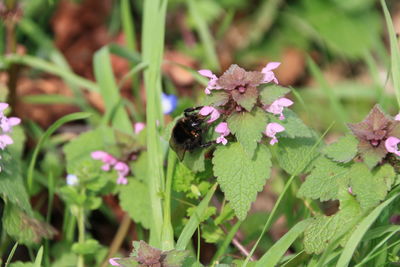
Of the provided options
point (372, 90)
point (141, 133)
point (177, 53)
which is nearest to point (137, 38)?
point (177, 53)

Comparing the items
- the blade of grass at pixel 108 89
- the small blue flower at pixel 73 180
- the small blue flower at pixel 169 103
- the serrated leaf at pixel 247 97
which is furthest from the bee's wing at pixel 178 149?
the small blue flower at pixel 169 103

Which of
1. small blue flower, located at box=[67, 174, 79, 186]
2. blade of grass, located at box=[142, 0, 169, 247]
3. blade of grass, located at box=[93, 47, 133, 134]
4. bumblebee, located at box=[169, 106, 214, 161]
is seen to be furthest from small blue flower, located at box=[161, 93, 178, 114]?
bumblebee, located at box=[169, 106, 214, 161]

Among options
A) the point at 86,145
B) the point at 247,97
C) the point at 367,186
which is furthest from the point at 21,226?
the point at 367,186

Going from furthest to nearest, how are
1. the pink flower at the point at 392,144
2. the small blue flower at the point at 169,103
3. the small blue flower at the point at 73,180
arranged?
the small blue flower at the point at 169,103 < the small blue flower at the point at 73,180 < the pink flower at the point at 392,144

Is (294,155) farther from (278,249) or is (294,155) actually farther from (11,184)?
(11,184)

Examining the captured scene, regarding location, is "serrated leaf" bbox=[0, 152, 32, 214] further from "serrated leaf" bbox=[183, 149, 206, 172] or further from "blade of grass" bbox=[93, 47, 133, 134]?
"blade of grass" bbox=[93, 47, 133, 134]

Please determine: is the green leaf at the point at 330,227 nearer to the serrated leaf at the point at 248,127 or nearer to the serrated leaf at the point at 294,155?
the serrated leaf at the point at 294,155
